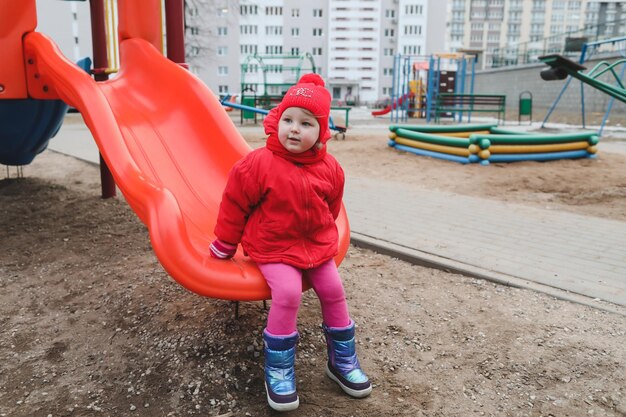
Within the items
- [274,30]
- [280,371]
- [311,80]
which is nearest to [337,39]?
[274,30]

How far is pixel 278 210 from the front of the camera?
246 cm

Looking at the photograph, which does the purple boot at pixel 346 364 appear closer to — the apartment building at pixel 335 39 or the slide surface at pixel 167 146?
the slide surface at pixel 167 146

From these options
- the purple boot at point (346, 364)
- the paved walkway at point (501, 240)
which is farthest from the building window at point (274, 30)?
the purple boot at point (346, 364)

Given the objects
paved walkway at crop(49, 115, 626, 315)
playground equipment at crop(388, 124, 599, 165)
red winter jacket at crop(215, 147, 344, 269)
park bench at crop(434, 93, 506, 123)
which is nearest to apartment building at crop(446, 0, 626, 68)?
park bench at crop(434, 93, 506, 123)

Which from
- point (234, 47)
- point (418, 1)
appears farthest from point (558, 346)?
point (418, 1)

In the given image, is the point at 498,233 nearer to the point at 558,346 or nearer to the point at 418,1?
the point at 558,346

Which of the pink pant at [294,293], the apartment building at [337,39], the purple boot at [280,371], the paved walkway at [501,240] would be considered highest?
the apartment building at [337,39]

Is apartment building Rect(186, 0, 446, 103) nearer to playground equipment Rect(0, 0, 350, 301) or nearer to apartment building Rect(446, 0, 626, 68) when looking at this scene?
apartment building Rect(446, 0, 626, 68)

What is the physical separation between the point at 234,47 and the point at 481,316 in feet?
208

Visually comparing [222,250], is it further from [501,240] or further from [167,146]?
[501,240]

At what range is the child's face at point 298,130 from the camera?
244 cm

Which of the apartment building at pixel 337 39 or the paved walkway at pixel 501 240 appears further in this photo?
the apartment building at pixel 337 39

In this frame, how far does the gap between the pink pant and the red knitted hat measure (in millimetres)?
613

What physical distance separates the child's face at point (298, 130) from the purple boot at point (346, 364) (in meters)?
0.86
